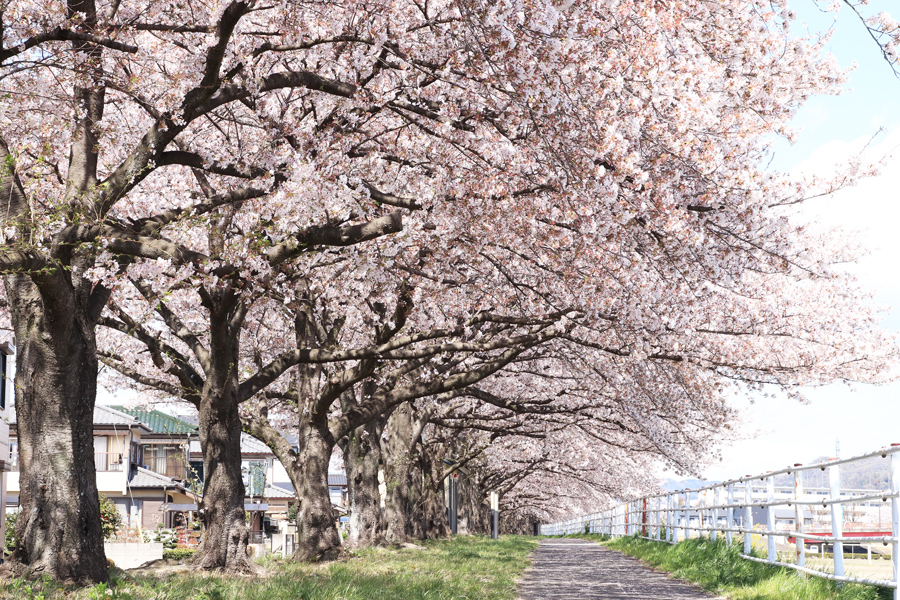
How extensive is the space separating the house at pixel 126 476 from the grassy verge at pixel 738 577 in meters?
32.9

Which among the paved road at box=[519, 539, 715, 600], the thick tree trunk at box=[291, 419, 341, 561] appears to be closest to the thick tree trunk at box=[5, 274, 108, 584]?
the paved road at box=[519, 539, 715, 600]

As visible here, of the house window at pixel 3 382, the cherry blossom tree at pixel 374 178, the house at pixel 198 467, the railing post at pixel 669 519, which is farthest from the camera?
the house at pixel 198 467

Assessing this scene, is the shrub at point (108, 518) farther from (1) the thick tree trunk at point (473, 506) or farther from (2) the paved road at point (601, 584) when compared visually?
(2) the paved road at point (601, 584)

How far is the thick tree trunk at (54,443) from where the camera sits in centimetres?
835

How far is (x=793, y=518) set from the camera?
10430 millimetres

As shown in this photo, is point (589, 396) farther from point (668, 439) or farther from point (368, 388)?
point (368, 388)

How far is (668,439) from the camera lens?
19531 mm

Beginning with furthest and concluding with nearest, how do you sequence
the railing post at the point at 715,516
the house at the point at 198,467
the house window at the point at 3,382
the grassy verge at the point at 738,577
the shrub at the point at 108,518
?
1. the house at the point at 198,467
2. the shrub at the point at 108,518
3. the house window at the point at 3,382
4. the railing post at the point at 715,516
5. the grassy verge at the point at 738,577

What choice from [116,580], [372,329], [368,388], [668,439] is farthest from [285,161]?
[668,439]

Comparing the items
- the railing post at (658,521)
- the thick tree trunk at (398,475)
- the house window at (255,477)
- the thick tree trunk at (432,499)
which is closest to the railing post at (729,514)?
the railing post at (658,521)

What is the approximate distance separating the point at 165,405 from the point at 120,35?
47.8 ft

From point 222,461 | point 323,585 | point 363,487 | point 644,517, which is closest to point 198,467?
point 644,517

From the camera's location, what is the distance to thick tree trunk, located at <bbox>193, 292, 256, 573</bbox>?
11477mm

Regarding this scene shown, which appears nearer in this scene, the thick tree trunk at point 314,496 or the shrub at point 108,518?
the thick tree trunk at point 314,496
